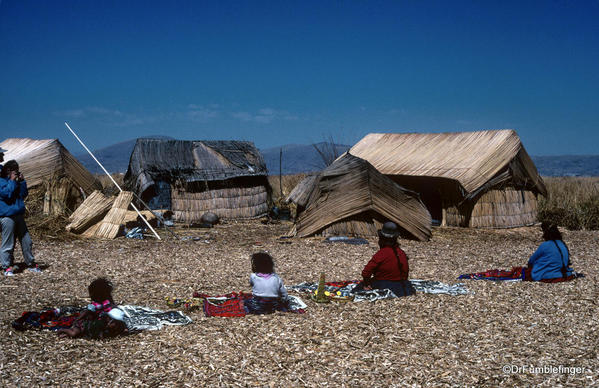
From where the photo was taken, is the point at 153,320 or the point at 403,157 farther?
the point at 403,157

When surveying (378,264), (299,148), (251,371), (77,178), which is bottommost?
(251,371)

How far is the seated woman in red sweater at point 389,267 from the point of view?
6836 mm

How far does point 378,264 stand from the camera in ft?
22.6

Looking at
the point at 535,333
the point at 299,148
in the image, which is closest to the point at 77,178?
the point at 535,333

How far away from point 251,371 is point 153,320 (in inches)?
65.6

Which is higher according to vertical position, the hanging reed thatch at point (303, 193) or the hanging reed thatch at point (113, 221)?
the hanging reed thatch at point (303, 193)

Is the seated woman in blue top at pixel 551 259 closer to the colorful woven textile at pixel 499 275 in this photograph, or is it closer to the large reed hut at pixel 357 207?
the colorful woven textile at pixel 499 275

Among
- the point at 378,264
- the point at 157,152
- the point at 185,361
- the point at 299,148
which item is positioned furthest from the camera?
the point at 299,148

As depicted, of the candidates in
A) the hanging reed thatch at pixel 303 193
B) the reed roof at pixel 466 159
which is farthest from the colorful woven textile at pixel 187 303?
the reed roof at pixel 466 159

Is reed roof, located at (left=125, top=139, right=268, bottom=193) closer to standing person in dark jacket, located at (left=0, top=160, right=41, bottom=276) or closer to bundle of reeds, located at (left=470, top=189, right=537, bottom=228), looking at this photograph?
bundle of reeds, located at (left=470, top=189, right=537, bottom=228)

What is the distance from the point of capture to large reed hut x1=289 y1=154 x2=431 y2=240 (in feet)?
42.4

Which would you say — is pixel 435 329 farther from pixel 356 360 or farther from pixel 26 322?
pixel 26 322

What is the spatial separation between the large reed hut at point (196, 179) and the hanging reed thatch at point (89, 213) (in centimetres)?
296

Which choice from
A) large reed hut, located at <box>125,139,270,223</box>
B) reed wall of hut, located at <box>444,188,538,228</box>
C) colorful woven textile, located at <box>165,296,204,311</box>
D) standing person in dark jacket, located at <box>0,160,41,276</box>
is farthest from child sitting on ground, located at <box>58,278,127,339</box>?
reed wall of hut, located at <box>444,188,538,228</box>
